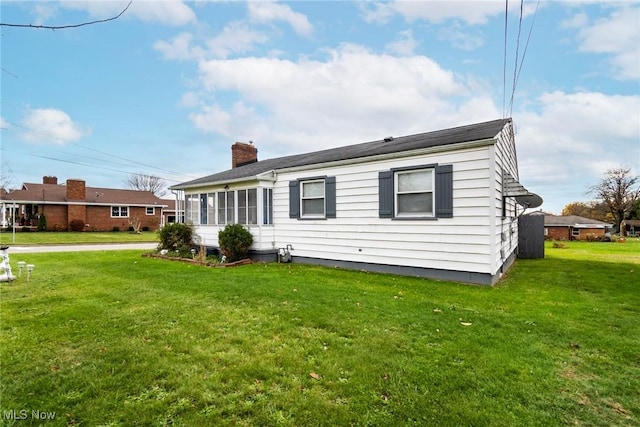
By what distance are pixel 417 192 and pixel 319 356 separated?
5700 millimetres

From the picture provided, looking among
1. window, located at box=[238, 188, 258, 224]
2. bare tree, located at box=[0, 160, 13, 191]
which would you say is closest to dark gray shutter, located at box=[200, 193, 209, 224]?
window, located at box=[238, 188, 258, 224]

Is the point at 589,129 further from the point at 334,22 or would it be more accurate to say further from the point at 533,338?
the point at 533,338

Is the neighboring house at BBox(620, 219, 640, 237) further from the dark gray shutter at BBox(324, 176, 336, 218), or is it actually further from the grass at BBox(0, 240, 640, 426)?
the dark gray shutter at BBox(324, 176, 336, 218)

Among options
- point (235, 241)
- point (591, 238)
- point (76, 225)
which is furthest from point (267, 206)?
point (591, 238)

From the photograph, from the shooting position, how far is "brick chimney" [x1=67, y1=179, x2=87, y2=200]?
94.8 ft

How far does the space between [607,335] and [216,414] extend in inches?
188

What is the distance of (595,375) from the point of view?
3.10 meters

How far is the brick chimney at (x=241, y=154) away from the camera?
1769cm

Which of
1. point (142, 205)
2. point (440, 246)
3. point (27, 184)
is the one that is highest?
point (27, 184)

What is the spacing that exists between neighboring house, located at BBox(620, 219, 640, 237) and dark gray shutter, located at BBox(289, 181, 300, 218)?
47502 millimetres

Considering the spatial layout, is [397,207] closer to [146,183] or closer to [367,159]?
[367,159]

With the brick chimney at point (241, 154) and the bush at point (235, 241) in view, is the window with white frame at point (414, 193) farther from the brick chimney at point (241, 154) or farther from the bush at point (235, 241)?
the brick chimney at point (241, 154)

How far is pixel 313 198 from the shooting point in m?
10.5

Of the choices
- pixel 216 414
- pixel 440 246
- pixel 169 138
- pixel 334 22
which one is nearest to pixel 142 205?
pixel 169 138
